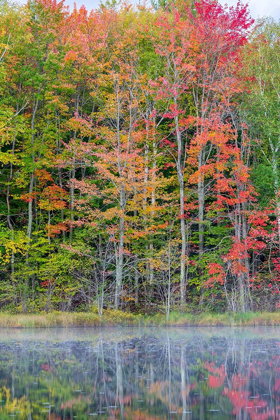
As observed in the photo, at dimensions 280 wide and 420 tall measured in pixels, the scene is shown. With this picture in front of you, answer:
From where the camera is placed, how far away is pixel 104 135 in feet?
86.9

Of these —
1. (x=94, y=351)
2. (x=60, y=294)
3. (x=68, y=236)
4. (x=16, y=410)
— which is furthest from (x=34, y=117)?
(x=16, y=410)

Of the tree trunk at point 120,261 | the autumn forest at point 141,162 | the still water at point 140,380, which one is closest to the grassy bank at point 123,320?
the tree trunk at point 120,261

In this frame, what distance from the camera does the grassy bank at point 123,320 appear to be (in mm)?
20375

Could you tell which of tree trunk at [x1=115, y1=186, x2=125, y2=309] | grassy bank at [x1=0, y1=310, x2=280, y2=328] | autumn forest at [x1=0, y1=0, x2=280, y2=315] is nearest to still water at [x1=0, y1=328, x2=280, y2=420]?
grassy bank at [x1=0, y1=310, x2=280, y2=328]

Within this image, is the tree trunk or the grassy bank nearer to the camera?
the grassy bank

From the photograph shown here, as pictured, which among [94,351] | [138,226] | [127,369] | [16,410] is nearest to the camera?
[16,410]

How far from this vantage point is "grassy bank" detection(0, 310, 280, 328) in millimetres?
20375

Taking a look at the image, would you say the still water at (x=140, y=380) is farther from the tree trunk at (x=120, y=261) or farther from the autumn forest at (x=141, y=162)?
the autumn forest at (x=141, y=162)

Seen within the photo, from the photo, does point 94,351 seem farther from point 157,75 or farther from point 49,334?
point 157,75

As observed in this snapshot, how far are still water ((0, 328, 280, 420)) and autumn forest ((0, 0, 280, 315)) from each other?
34.6ft

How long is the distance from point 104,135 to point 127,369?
714 inches

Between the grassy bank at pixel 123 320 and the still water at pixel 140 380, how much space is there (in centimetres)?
582

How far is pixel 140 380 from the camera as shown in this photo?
28.1 ft

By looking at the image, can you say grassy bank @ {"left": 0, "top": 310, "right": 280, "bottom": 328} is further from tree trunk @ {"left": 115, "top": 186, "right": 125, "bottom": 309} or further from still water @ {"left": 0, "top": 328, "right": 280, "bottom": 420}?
still water @ {"left": 0, "top": 328, "right": 280, "bottom": 420}
